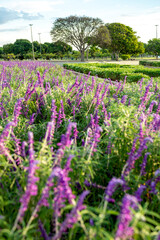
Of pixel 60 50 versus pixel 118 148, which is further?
pixel 60 50

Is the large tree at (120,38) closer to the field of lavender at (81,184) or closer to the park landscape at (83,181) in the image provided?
the park landscape at (83,181)

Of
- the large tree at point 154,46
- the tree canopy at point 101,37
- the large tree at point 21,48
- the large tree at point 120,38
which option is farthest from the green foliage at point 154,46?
the large tree at point 21,48

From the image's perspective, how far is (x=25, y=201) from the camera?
3.95ft

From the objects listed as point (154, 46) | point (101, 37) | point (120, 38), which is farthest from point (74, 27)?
point (154, 46)

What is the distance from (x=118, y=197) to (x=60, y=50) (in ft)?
319

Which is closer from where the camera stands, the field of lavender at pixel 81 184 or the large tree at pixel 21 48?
the field of lavender at pixel 81 184

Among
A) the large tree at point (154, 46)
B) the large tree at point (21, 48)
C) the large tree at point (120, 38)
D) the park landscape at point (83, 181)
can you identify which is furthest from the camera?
the large tree at point (21, 48)

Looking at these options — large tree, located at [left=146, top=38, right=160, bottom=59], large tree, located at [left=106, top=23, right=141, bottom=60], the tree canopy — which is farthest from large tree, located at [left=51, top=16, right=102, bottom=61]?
large tree, located at [left=146, top=38, right=160, bottom=59]

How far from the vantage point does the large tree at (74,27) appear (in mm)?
58719

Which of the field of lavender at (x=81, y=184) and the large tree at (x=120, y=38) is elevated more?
the large tree at (x=120, y=38)

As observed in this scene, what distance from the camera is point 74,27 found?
59.3 metres

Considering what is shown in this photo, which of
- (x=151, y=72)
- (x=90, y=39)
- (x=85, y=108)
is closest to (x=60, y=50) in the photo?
(x=90, y=39)

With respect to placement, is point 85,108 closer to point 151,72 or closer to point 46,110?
point 46,110

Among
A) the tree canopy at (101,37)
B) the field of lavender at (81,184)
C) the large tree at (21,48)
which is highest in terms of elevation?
the large tree at (21,48)
